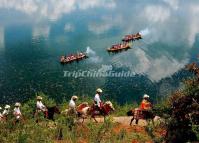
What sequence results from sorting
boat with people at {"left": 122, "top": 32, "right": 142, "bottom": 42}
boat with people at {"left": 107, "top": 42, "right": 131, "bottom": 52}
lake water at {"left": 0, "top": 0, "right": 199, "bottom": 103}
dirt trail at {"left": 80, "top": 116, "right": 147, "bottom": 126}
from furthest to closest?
boat with people at {"left": 122, "top": 32, "right": 142, "bottom": 42}
boat with people at {"left": 107, "top": 42, "right": 131, "bottom": 52}
lake water at {"left": 0, "top": 0, "right": 199, "bottom": 103}
dirt trail at {"left": 80, "top": 116, "right": 147, "bottom": 126}

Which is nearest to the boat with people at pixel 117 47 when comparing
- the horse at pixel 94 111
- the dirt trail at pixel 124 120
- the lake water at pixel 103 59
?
the lake water at pixel 103 59

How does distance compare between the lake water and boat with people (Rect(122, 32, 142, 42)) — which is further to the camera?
boat with people (Rect(122, 32, 142, 42))

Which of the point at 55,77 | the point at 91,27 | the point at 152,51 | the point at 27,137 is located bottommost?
the point at 27,137

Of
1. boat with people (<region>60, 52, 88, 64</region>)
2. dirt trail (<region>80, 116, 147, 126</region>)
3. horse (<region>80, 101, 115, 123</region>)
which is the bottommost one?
dirt trail (<region>80, 116, 147, 126</region>)

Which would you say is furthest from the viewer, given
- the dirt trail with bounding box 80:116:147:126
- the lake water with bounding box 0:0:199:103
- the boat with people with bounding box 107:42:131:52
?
the boat with people with bounding box 107:42:131:52

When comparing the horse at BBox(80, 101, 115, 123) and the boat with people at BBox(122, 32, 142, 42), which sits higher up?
the boat with people at BBox(122, 32, 142, 42)

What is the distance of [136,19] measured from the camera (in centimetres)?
18038

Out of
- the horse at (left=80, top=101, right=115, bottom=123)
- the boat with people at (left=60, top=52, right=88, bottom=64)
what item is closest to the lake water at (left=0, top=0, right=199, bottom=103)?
the boat with people at (left=60, top=52, right=88, bottom=64)

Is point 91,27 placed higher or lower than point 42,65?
higher

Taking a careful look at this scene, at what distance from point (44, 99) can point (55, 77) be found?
43026 millimetres

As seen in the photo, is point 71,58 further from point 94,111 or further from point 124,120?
point 124,120

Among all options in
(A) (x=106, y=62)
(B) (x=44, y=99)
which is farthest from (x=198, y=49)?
(B) (x=44, y=99)

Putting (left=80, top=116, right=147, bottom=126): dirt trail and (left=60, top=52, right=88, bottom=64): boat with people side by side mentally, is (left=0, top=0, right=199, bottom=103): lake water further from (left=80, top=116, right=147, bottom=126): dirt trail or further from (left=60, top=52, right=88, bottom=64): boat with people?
(left=80, top=116, right=147, bottom=126): dirt trail

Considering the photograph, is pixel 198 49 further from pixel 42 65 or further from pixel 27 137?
pixel 27 137
